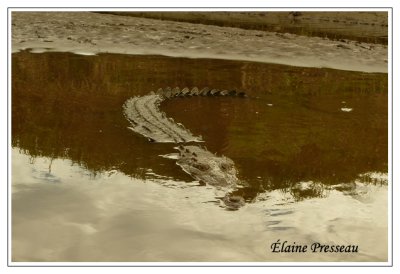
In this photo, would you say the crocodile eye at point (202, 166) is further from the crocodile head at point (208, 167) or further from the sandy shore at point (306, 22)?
the sandy shore at point (306, 22)

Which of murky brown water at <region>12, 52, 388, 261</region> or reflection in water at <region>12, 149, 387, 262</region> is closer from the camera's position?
reflection in water at <region>12, 149, 387, 262</region>

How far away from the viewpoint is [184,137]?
6641 millimetres

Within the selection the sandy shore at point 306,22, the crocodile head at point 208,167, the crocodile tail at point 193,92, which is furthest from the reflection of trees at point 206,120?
the sandy shore at point 306,22

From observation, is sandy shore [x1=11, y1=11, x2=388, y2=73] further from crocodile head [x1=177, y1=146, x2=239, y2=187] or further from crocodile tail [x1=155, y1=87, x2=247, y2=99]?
crocodile head [x1=177, y1=146, x2=239, y2=187]

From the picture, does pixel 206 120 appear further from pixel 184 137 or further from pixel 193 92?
pixel 193 92

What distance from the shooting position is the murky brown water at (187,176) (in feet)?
→ 13.6

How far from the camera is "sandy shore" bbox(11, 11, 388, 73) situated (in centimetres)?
1363

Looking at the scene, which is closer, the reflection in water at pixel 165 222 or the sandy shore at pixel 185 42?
the reflection in water at pixel 165 222

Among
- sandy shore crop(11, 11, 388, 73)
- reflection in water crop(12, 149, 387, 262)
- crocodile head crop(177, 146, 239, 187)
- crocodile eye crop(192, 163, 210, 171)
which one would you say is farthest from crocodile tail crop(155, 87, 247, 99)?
sandy shore crop(11, 11, 388, 73)

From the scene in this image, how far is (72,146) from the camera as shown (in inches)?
244

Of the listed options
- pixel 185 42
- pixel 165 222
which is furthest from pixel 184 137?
pixel 185 42

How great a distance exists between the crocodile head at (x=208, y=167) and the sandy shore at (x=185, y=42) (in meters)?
8.05

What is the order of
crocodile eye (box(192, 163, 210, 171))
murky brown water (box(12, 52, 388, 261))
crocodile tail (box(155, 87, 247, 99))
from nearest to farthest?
murky brown water (box(12, 52, 388, 261)), crocodile eye (box(192, 163, 210, 171)), crocodile tail (box(155, 87, 247, 99))

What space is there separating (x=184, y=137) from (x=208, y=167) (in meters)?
1.22
